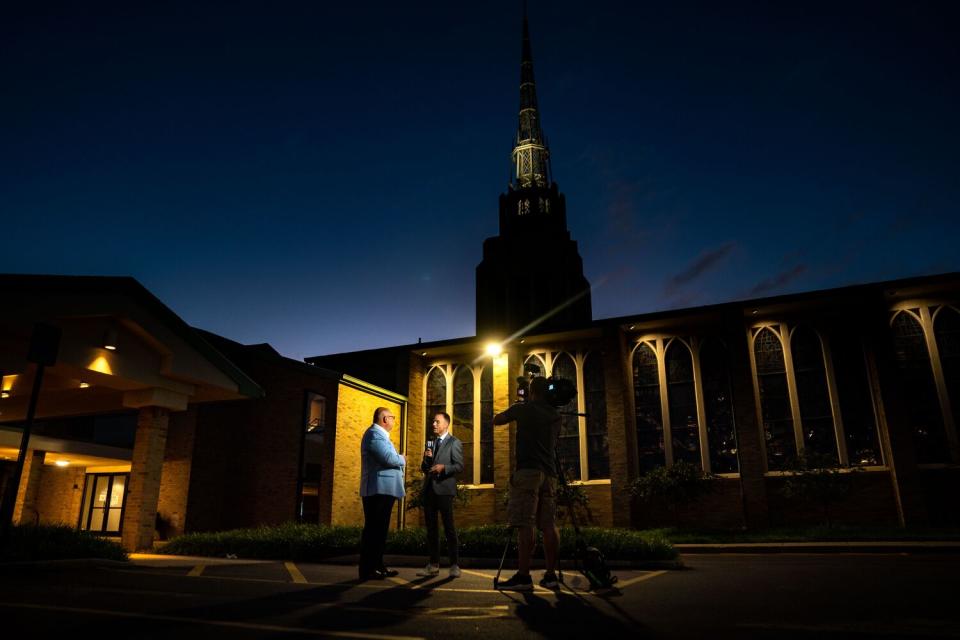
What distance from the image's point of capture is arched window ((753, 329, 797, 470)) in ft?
63.6

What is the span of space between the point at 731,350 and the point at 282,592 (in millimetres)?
17837

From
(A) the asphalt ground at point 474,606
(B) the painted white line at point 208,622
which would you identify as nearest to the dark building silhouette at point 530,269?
(A) the asphalt ground at point 474,606

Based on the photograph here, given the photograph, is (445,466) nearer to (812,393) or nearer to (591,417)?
(591,417)

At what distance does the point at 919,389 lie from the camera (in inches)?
724

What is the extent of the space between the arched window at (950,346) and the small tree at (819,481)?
3.92 metres

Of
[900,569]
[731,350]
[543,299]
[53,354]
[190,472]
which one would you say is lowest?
[900,569]

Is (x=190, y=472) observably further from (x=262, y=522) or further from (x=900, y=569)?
(x=900, y=569)

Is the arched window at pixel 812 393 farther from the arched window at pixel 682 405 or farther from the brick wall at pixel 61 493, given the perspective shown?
the brick wall at pixel 61 493

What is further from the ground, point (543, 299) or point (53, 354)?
point (543, 299)

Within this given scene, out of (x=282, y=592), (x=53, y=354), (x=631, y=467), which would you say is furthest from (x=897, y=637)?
(x=631, y=467)

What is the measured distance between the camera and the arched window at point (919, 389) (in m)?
17.7

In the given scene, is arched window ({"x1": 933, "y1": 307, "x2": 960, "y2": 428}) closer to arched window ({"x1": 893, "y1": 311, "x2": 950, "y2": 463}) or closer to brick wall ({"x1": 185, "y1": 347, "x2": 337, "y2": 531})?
arched window ({"x1": 893, "y1": 311, "x2": 950, "y2": 463})

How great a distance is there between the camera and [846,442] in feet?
61.2

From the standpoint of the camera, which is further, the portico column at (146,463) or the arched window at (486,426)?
the arched window at (486,426)
